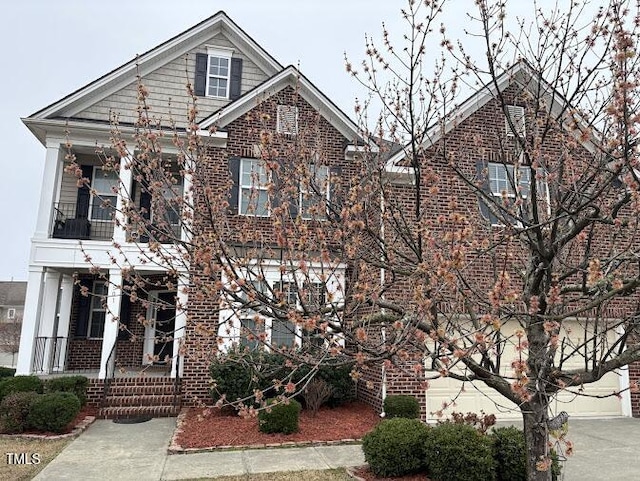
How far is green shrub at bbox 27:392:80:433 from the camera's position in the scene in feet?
28.0

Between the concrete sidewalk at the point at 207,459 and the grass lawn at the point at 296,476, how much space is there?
202 mm

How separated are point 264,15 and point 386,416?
8.08 metres

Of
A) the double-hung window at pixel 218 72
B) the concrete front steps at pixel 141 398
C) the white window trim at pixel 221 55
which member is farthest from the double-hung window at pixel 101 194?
the concrete front steps at pixel 141 398

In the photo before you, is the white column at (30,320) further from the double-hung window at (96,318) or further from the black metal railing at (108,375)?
the double-hung window at (96,318)

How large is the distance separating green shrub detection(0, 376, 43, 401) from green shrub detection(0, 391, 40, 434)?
1009 millimetres

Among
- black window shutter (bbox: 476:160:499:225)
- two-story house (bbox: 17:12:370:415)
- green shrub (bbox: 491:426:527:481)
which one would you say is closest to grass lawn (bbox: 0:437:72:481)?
two-story house (bbox: 17:12:370:415)

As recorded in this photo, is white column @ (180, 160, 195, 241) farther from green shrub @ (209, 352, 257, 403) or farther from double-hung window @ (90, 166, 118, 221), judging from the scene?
double-hung window @ (90, 166, 118, 221)

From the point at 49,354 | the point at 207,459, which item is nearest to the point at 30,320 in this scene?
the point at 49,354

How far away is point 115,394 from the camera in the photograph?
1084 centimetres

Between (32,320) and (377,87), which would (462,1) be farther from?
(32,320)

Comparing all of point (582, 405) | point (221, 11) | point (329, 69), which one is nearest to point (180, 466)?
point (329, 69)

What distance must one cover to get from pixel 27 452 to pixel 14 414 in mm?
1395

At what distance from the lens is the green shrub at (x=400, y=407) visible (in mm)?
9414

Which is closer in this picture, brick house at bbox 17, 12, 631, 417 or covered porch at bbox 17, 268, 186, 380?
brick house at bbox 17, 12, 631, 417
